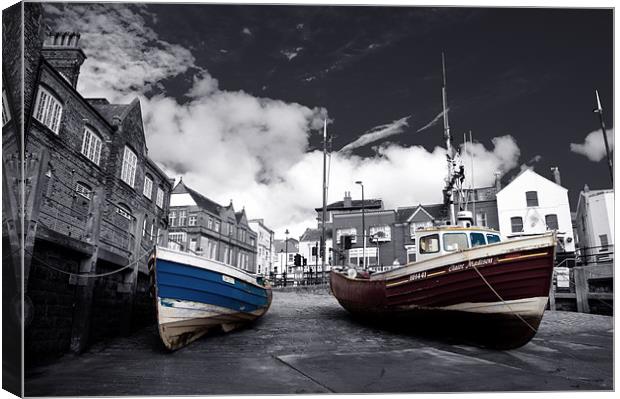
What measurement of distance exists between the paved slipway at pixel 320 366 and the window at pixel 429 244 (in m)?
1.65

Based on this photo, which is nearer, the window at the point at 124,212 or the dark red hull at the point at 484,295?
the dark red hull at the point at 484,295

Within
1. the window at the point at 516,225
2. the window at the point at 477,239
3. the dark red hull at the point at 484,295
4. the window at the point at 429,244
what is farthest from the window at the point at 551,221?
the dark red hull at the point at 484,295

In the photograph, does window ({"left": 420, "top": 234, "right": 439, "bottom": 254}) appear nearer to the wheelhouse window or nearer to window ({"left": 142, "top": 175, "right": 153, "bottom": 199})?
window ({"left": 142, "top": 175, "right": 153, "bottom": 199})

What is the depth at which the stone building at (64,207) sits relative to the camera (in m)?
4.62

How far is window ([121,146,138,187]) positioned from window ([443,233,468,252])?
24.0ft

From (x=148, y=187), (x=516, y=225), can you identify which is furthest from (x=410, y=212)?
(x=148, y=187)

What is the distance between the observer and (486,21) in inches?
207

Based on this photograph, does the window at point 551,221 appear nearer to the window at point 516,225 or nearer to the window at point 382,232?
the window at point 516,225

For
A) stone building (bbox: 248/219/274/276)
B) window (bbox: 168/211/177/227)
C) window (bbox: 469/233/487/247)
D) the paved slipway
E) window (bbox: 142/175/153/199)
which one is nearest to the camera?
the paved slipway

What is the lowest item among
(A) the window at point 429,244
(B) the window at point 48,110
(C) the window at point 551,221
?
(A) the window at point 429,244

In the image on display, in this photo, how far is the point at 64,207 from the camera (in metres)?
6.52

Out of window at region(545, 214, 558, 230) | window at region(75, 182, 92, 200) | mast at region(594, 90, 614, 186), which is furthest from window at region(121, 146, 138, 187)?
window at region(545, 214, 558, 230)

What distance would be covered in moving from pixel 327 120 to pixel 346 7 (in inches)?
64.0

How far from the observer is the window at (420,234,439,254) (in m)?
7.67
